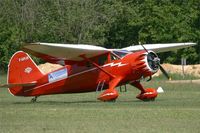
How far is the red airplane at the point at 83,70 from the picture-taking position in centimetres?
2586

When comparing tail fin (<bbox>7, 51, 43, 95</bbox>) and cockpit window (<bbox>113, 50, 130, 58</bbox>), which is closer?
cockpit window (<bbox>113, 50, 130, 58</bbox>)

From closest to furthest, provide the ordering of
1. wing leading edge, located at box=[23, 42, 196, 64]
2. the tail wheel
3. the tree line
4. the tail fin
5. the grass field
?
1. the grass field
2. wing leading edge, located at box=[23, 42, 196, 64]
3. the tail wheel
4. the tail fin
5. the tree line

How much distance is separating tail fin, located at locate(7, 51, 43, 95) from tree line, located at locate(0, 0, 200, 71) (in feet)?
122

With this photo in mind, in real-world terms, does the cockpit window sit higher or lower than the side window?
higher

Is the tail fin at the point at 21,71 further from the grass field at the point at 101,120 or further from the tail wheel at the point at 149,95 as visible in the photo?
the grass field at the point at 101,120

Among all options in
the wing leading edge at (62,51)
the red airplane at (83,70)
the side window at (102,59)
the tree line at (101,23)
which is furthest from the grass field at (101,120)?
the tree line at (101,23)

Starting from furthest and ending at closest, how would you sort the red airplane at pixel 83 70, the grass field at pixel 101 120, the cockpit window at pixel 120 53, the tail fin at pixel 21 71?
1. the tail fin at pixel 21 71
2. the cockpit window at pixel 120 53
3. the red airplane at pixel 83 70
4. the grass field at pixel 101 120

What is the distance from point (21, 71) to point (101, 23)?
42977 millimetres

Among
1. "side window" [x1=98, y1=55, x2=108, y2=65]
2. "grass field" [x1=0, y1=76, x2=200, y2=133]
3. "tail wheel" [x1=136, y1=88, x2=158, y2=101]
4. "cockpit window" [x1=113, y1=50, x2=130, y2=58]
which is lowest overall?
"tail wheel" [x1=136, y1=88, x2=158, y2=101]

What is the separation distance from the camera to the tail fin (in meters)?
27.7

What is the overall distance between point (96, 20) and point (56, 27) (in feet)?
13.1

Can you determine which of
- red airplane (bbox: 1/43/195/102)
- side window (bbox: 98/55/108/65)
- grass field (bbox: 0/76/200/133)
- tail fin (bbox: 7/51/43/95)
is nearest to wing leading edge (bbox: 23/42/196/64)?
red airplane (bbox: 1/43/195/102)

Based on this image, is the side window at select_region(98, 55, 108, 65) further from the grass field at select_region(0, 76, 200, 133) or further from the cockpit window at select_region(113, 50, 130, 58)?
the grass field at select_region(0, 76, 200, 133)

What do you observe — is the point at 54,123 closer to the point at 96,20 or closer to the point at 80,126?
the point at 80,126
